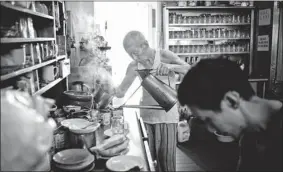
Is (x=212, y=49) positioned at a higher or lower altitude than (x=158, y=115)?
higher

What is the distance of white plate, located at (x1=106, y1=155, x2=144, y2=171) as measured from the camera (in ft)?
5.97

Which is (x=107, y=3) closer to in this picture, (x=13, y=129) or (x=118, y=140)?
(x=118, y=140)

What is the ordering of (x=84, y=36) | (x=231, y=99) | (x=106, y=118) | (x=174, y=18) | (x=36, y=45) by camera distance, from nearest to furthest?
(x=231, y=99), (x=36, y=45), (x=106, y=118), (x=84, y=36), (x=174, y=18)

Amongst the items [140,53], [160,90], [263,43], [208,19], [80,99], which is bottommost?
[80,99]

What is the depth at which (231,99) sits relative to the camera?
1.29 m

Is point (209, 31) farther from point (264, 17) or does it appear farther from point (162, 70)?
point (162, 70)

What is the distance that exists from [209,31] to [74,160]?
4.36m

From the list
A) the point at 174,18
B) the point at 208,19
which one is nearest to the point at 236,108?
the point at 174,18

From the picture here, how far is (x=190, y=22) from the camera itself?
5.46m

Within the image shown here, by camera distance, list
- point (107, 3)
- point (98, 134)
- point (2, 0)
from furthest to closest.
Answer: point (107, 3) < point (98, 134) < point (2, 0)

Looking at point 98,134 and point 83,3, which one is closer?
point 98,134

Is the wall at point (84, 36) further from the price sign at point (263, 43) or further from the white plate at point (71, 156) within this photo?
the price sign at point (263, 43)

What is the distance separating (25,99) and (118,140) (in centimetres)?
94

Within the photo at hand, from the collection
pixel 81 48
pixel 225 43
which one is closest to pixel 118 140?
pixel 81 48
